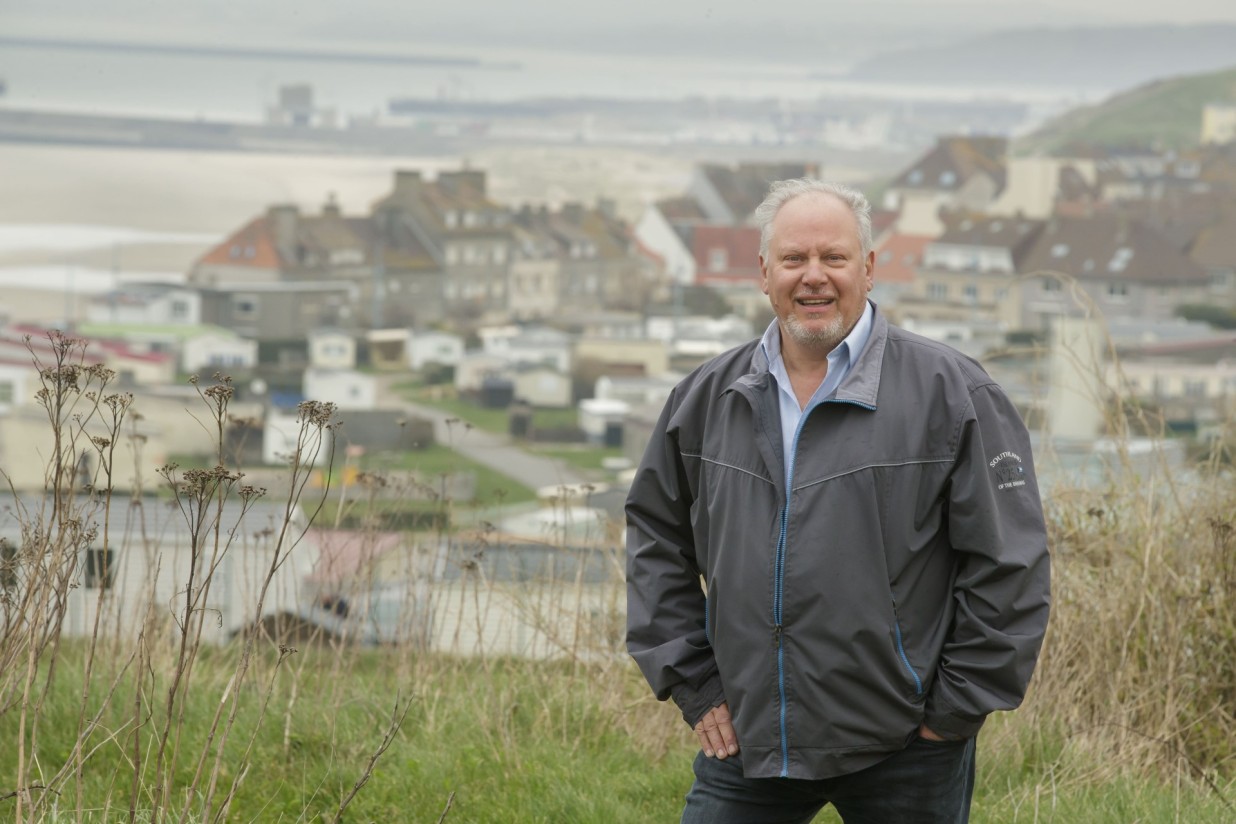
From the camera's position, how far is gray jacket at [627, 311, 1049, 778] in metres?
2.05

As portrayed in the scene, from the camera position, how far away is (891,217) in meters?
90.4

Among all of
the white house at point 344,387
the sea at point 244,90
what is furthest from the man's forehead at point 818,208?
the sea at point 244,90

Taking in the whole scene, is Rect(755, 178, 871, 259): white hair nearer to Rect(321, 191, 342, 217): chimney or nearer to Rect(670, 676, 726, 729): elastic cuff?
Rect(670, 676, 726, 729): elastic cuff

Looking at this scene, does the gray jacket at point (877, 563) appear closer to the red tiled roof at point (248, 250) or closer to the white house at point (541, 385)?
the white house at point (541, 385)

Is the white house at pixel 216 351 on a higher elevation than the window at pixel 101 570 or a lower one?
lower

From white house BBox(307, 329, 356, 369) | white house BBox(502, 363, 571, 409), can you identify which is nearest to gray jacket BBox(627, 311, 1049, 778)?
white house BBox(502, 363, 571, 409)

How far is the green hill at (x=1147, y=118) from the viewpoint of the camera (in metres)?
115

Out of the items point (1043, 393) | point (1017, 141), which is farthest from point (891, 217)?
point (1043, 393)

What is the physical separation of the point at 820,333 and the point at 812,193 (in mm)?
209

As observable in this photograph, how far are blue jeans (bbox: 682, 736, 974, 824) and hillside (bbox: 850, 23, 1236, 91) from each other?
565 feet

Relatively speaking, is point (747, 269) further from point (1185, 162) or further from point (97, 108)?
point (97, 108)

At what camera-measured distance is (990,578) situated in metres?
2.05

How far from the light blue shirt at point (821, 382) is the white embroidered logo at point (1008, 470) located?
24cm

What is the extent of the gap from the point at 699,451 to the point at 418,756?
4.86 ft
